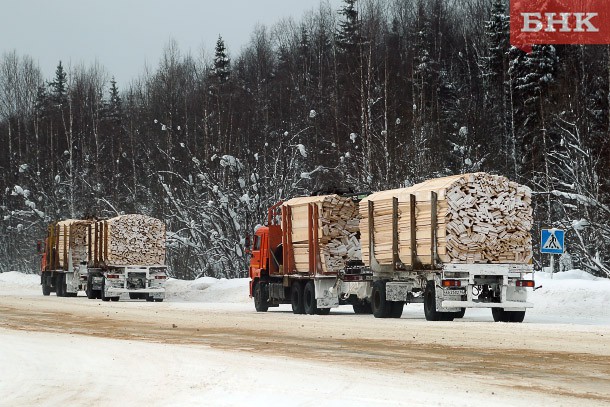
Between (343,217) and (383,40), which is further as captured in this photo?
(383,40)

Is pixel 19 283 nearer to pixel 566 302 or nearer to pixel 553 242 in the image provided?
pixel 553 242

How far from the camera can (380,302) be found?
92.4 ft

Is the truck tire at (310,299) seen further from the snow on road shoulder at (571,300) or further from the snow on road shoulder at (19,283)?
the snow on road shoulder at (19,283)

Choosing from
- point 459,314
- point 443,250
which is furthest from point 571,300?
point 443,250

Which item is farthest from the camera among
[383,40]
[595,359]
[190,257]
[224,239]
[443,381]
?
[383,40]

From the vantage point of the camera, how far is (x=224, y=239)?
171 feet

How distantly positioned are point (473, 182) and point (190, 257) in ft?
120

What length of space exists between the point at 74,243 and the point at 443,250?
27018 millimetres

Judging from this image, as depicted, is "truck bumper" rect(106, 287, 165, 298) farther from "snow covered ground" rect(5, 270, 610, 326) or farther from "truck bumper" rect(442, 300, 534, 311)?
"truck bumper" rect(442, 300, 534, 311)

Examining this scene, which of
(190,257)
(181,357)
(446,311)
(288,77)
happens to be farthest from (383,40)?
(181,357)

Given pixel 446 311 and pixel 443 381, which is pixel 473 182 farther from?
pixel 443 381

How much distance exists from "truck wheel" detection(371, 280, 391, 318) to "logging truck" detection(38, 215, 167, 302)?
51.5ft

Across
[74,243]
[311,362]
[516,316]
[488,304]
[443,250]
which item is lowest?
[311,362]

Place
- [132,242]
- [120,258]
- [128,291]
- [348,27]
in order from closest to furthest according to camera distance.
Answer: [128,291], [120,258], [132,242], [348,27]
